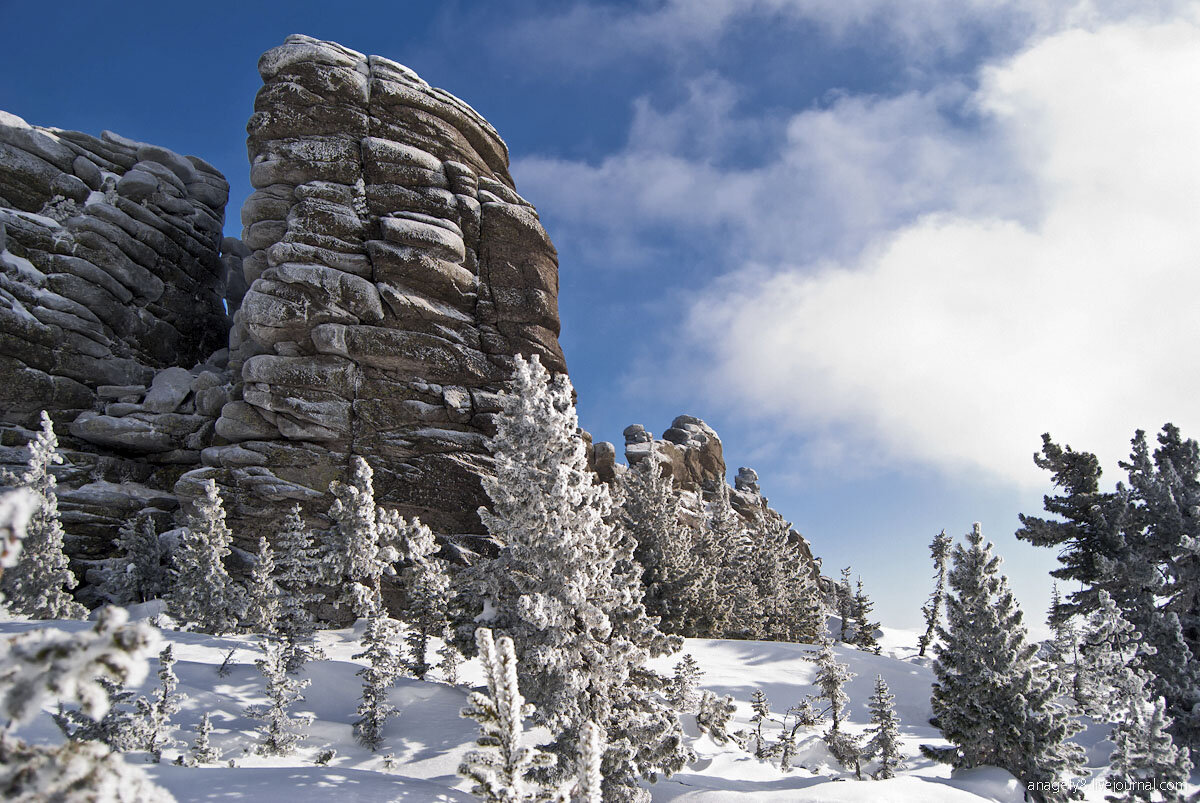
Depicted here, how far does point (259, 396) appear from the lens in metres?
32.6

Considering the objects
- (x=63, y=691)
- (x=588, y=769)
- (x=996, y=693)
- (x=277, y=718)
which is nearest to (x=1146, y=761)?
(x=996, y=693)

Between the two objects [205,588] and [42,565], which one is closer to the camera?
[205,588]

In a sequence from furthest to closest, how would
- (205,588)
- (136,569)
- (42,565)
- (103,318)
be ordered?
(103,318)
(136,569)
(42,565)
(205,588)

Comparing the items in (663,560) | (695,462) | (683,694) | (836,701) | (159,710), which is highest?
(695,462)

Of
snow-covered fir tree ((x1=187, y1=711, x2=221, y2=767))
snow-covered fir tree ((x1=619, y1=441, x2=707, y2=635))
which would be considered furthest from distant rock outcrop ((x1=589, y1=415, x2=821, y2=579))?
snow-covered fir tree ((x1=187, y1=711, x2=221, y2=767))

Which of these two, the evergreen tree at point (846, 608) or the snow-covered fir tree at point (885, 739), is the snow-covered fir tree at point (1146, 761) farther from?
the evergreen tree at point (846, 608)

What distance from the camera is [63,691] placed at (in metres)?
3.52

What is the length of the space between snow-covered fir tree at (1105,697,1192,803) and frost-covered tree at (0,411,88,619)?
3513 centimetres

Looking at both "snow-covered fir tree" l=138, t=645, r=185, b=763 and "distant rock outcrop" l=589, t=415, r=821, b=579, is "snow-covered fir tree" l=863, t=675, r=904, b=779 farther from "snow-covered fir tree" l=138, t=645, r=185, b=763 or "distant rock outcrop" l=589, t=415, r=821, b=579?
"distant rock outcrop" l=589, t=415, r=821, b=579

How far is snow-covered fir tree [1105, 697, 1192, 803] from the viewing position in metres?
13.5

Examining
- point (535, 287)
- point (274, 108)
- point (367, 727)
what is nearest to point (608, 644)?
point (367, 727)

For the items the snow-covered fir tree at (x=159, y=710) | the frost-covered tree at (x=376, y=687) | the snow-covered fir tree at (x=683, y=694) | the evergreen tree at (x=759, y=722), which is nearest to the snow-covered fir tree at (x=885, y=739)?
the evergreen tree at (x=759, y=722)

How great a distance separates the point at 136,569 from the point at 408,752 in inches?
839

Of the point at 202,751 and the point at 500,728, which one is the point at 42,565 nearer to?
the point at 202,751
